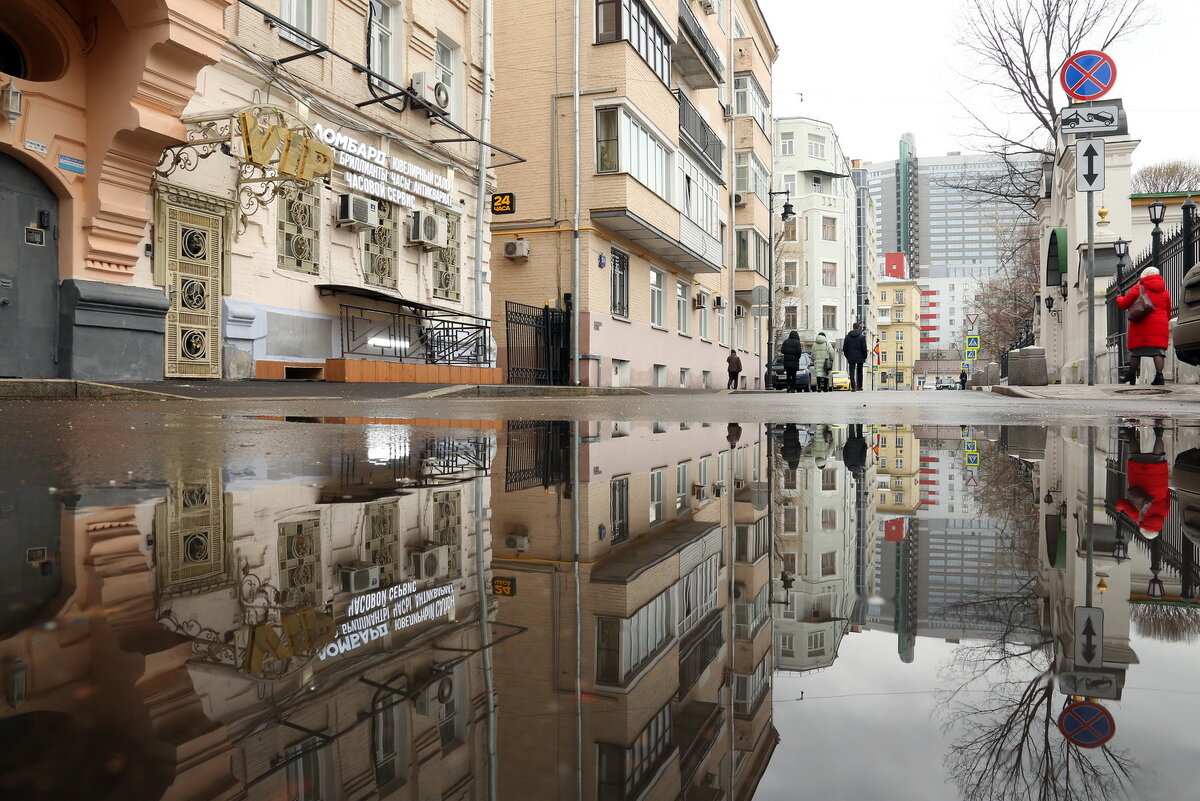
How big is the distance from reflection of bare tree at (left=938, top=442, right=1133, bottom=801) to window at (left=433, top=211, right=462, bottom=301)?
53.5 ft

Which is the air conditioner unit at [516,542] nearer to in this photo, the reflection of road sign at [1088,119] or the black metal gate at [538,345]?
the reflection of road sign at [1088,119]

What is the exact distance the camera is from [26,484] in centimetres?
224

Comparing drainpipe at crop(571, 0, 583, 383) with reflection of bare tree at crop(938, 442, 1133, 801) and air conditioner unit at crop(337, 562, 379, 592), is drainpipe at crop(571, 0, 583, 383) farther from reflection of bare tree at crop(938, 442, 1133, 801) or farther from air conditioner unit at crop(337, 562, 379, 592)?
reflection of bare tree at crop(938, 442, 1133, 801)

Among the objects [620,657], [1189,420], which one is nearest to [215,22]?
[1189,420]

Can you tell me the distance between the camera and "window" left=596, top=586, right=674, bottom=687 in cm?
93

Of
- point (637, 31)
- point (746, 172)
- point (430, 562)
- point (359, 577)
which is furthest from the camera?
point (746, 172)

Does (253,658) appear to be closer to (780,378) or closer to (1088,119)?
(1088,119)

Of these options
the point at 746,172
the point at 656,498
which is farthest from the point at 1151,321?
the point at 746,172

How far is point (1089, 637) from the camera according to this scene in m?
0.97

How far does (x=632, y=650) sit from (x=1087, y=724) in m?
0.47

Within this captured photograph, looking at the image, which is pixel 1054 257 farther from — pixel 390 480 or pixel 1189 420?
pixel 390 480

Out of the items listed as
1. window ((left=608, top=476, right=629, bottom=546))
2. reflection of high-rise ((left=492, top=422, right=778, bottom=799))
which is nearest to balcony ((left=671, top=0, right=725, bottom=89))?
window ((left=608, top=476, right=629, bottom=546))

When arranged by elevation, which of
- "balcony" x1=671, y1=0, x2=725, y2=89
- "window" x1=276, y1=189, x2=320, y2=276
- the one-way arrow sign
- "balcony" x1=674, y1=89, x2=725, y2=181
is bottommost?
"window" x1=276, y1=189, x2=320, y2=276

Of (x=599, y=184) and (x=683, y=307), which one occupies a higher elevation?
(x=599, y=184)
